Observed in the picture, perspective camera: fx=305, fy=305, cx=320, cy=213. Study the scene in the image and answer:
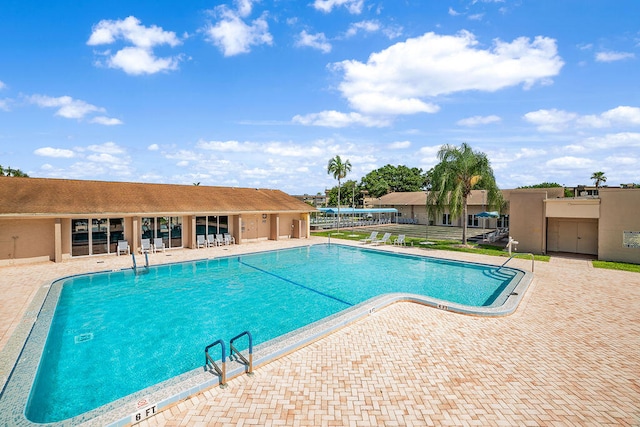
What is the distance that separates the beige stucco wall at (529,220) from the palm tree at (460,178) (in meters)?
1.41

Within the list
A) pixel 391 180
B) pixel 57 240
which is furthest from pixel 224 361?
pixel 391 180

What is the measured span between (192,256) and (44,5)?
41.6 ft

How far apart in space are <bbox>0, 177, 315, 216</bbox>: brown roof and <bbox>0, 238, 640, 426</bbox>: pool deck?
7904mm

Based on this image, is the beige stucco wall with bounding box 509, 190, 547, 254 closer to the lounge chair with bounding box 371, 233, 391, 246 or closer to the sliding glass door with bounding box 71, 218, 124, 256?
the lounge chair with bounding box 371, 233, 391, 246

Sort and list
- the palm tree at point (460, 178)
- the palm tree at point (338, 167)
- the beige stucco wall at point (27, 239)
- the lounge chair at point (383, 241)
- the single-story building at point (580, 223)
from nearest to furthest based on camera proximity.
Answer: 1. the beige stucco wall at point (27, 239)
2. the single-story building at point (580, 223)
3. the palm tree at point (460, 178)
4. the lounge chair at point (383, 241)
5. the palm tree at point (338, 167)

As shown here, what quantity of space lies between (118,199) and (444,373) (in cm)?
2004

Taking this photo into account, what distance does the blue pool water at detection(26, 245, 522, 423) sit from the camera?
613 cm

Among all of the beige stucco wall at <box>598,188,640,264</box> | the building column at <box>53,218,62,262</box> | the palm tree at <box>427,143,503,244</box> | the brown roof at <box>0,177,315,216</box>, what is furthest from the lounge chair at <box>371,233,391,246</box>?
the building column at <box>53,218,62,262</box>

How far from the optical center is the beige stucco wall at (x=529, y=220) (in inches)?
756

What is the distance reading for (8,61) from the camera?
46.1 ft

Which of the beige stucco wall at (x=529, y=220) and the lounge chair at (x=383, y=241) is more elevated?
the beige stucco wall at (x=529, y=220)

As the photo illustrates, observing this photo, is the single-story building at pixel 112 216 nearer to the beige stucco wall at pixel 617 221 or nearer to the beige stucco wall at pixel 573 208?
the beige stucco wall at pixel 573 208

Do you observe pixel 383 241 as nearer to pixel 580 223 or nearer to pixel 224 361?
pixel 580 223

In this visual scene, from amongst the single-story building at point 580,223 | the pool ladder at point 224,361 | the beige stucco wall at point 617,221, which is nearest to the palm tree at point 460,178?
the single-story building at point 580,223
